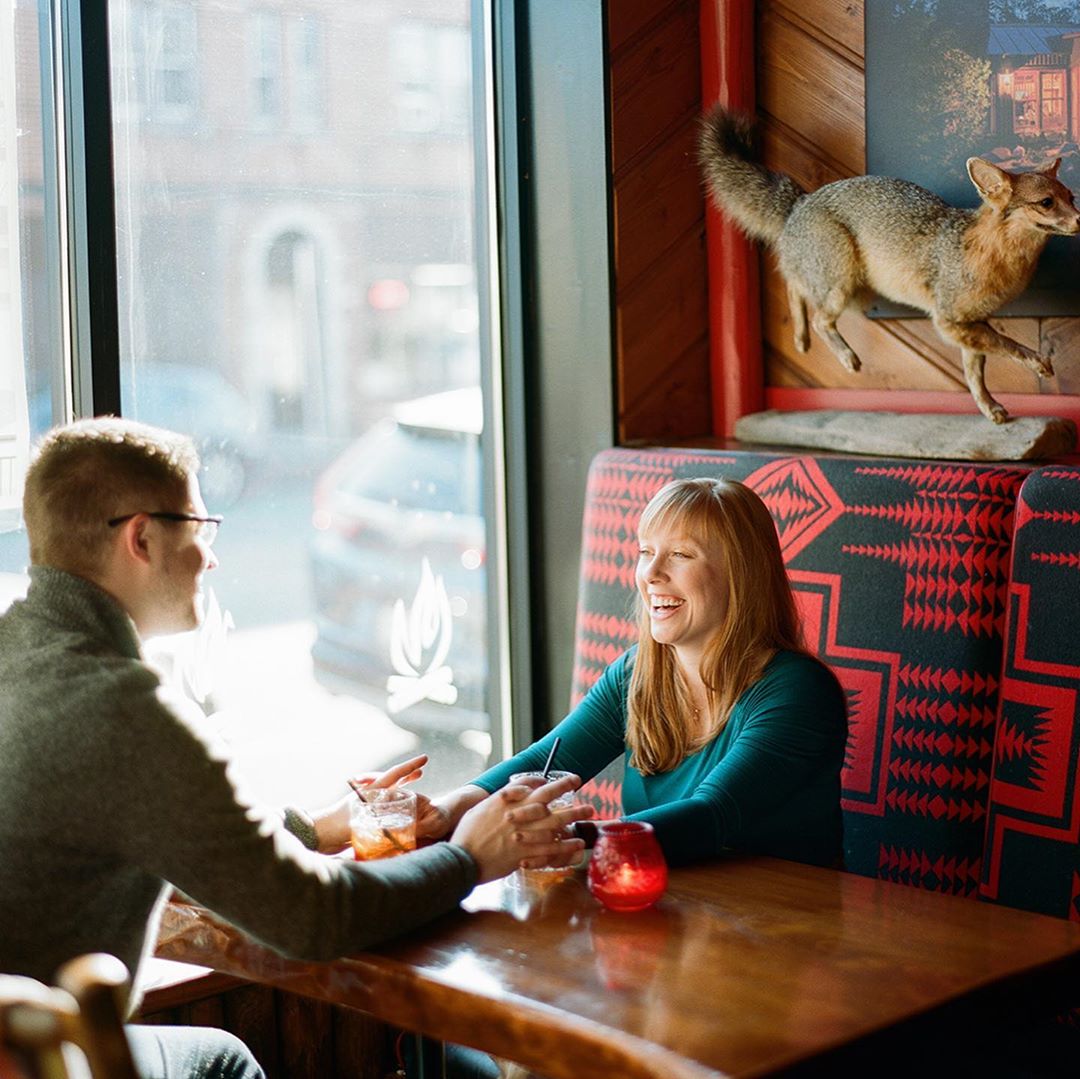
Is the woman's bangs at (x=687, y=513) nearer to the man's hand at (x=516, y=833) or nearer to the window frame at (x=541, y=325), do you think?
the man's hand at (x=516, y=833)

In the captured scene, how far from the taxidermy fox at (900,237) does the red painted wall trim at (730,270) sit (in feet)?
0.39

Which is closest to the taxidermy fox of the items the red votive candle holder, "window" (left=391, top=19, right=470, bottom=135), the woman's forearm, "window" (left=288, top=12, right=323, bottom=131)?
"window" (left=391, top=19, right=470, bottom=135)

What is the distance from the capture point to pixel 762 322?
3477 mm

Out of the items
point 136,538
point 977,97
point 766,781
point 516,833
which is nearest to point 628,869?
point 516,833

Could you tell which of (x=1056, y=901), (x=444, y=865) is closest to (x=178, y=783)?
(x=444, y=865)

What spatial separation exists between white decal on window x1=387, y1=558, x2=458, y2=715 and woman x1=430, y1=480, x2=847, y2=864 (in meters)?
0.86

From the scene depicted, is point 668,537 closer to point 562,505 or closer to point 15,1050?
point 562,505

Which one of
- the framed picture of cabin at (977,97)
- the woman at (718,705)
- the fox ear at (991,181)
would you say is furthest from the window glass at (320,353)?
the fox ear at (991,181)

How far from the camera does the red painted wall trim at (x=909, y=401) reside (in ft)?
9.62

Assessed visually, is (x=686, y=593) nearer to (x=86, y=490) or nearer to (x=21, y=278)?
(x=86, y=490)

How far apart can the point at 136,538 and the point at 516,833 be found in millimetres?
606

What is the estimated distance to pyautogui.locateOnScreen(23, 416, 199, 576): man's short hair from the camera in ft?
5.77

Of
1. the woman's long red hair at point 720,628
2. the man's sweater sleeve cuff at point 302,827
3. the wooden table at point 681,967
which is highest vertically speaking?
the woman's long red hair at point 720,628

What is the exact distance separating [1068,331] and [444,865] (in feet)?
5.75
